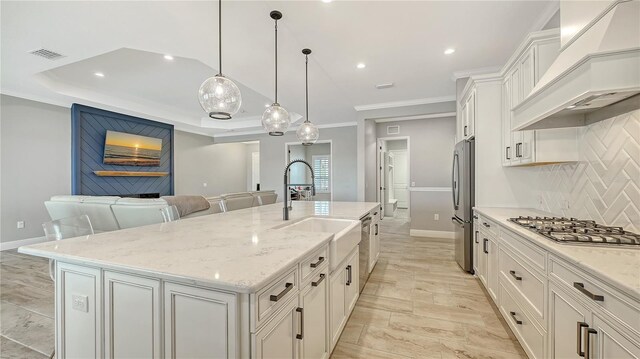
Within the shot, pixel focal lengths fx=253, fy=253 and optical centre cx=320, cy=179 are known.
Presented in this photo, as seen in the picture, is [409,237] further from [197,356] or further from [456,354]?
[197,356]

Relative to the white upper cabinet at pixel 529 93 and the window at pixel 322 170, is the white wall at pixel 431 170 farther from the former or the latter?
the window at pixel 322 170

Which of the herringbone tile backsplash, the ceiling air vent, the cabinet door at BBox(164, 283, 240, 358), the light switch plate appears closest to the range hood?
the herringbone tile backsplash

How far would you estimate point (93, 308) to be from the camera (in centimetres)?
113

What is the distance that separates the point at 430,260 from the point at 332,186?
12.6 ft

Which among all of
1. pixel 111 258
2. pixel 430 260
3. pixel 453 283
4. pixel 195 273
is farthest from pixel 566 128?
pixel 111 258

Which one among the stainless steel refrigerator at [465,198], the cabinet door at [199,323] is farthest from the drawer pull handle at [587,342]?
the stainless steel refrigerator at [465,198]

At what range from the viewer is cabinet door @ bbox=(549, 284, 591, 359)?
1.14 m

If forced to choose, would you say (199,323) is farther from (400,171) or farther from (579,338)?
(400,171)

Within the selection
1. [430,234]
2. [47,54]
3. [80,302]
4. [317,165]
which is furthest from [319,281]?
[317,165]

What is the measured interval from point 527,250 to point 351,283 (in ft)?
4.24

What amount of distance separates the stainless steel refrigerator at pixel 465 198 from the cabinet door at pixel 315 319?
7.91 ft

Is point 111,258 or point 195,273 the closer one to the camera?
point 195,273

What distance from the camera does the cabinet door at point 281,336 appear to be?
938 mm

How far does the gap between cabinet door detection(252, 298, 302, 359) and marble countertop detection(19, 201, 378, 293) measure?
0.69 ft
